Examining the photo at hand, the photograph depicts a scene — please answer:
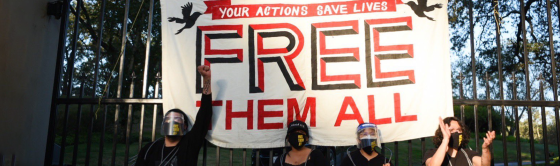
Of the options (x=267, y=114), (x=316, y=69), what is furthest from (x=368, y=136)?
(x=267, y=114)

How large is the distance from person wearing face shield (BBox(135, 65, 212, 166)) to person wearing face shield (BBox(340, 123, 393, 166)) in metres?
1.43

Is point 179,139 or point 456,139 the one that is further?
point 179,139

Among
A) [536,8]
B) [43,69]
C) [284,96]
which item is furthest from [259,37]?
[536,8]

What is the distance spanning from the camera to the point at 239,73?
16.3 ft

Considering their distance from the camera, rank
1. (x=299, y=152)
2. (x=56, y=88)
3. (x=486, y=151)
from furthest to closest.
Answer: (x=56, y=88) → (x=299, y=152) → (x=486, y=151)

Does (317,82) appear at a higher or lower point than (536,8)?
lower

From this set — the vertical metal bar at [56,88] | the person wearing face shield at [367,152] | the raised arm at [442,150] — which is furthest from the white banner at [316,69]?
the vertical metal bar at [56,88]

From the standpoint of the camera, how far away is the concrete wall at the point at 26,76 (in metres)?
4.56

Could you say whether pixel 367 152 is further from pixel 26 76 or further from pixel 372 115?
pixel 26 76

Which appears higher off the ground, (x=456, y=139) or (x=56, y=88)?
(x=56, y=88)

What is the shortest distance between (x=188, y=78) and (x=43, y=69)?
1636 millimetres

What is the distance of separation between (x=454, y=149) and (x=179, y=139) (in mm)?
2610

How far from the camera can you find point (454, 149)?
413 centimetres

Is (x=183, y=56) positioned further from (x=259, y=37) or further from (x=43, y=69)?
(x=43, y=69)
